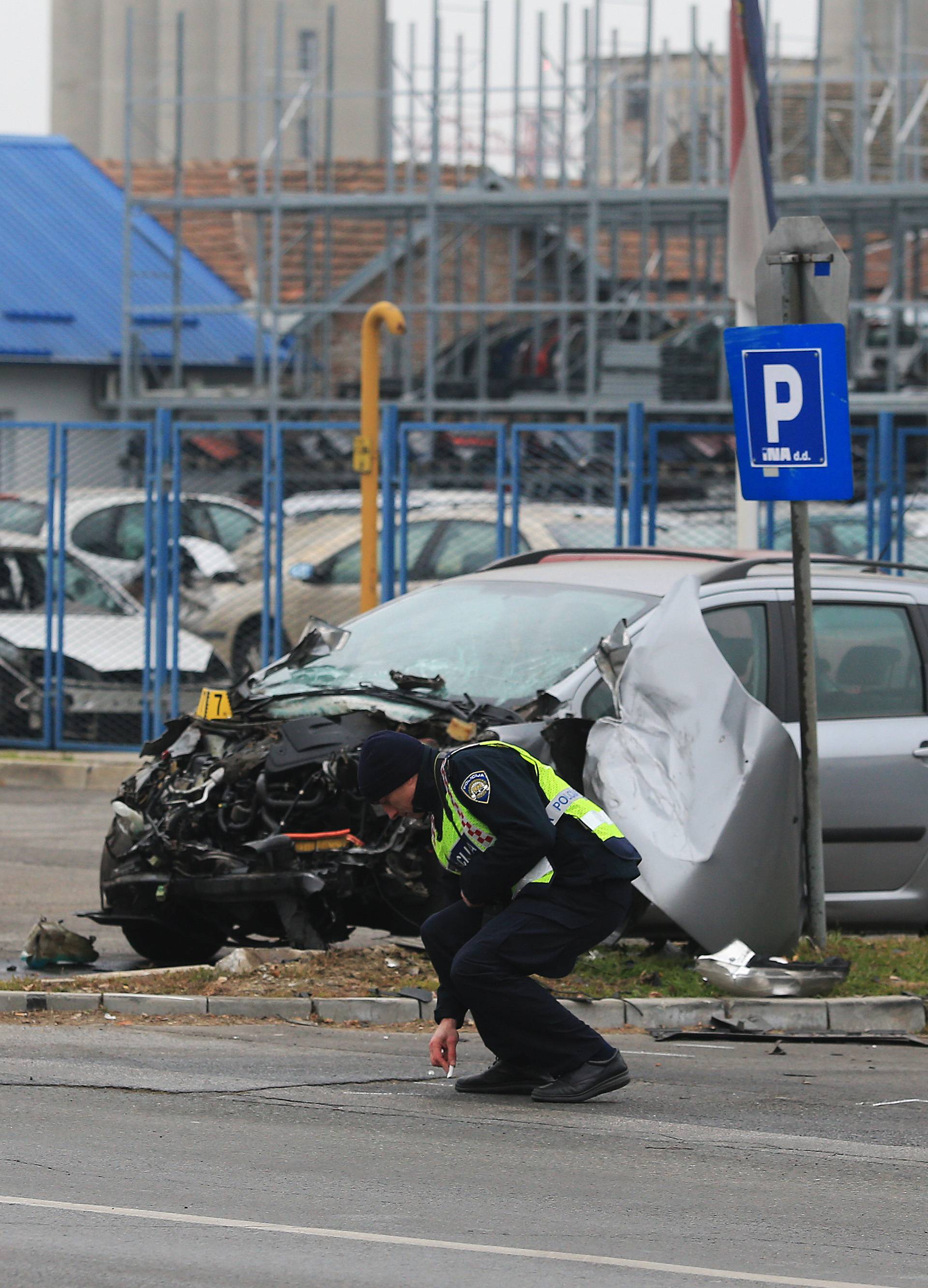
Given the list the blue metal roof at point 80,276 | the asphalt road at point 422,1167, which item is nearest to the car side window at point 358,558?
the asphalt road at point 422,1167

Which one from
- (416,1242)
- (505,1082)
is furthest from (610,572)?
(416,1242)

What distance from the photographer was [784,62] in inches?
1353

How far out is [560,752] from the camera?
27.7ft

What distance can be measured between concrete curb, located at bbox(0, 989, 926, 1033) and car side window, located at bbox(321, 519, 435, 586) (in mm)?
7596

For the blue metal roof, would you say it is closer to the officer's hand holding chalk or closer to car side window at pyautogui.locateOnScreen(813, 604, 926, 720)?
car side window at pyautogui.locateOnScreen(813, 604, 926, 720)

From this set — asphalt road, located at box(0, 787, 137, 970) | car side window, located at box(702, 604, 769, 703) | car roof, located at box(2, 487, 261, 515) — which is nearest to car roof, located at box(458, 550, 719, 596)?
car side window, located at box(702, 604, 769, 703)

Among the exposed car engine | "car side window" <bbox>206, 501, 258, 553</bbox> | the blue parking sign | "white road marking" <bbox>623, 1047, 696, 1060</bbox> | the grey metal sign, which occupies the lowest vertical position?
"white road marking" <bbox>623, 1047, 696, 1060</bbox>

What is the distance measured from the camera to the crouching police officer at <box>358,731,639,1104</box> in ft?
20.9

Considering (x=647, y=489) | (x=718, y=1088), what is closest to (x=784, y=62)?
(x=647, y=489)

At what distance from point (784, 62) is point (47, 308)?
1281 centimetres

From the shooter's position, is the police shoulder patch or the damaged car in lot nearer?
the police shoulder patch

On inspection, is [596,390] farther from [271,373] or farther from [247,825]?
[247,825]

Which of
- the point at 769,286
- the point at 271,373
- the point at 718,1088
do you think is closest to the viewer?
the point at 718,1088

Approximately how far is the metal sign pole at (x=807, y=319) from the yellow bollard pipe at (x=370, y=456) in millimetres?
5784
